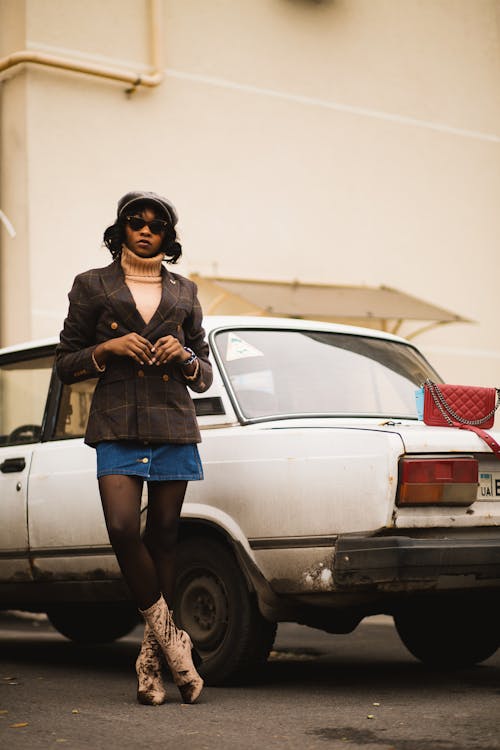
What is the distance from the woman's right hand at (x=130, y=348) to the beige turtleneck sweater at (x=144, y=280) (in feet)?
0.55

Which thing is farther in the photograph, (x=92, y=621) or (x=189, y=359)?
(x=92, y=621)

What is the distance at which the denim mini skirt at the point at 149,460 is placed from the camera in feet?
15.9

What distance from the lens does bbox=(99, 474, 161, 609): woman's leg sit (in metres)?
4.79

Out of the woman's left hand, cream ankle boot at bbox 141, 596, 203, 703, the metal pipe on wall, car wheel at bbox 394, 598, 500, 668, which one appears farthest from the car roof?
the metal pipe on wall

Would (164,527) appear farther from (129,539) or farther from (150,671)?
(150,671)

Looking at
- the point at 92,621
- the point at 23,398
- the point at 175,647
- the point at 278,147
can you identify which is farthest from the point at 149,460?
the point at 278,147

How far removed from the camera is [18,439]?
6.76 metres

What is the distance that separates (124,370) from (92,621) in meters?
3.21

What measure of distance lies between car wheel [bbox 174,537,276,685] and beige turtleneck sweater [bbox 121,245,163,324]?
1.09 metres

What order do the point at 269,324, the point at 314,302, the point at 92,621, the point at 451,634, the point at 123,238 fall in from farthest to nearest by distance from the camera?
1. the point at 314,302
2. the point at 92,621
3. the point at 451,634
4. the point at 269,324
5. the point at 123,238

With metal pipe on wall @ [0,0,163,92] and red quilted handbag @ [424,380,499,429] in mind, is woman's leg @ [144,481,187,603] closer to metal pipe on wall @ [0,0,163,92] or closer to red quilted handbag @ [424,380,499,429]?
red quilted handbag @ [424,380,499,429]

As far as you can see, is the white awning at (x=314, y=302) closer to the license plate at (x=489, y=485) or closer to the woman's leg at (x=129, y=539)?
the license plate at (x=489, y=485)

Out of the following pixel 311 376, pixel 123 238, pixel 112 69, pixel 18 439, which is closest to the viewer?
pixel 123 238

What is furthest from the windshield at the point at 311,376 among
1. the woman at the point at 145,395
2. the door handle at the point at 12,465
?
the door handle at the point at 12,465
